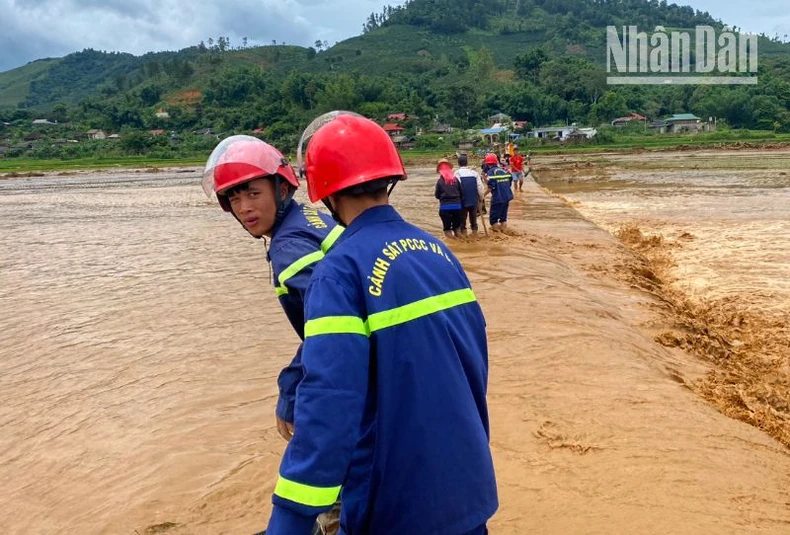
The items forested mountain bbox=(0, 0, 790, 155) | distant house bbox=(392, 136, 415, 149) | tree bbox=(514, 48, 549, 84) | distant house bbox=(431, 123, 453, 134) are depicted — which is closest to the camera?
distant house bbox=(392, 136, 415, 149)

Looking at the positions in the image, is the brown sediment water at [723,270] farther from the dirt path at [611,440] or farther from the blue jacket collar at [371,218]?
the blue jacket collar at [371,218]

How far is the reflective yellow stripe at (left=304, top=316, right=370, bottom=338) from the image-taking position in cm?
159

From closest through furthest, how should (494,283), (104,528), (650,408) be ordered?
(104,528) → (650,408) → (494,283)

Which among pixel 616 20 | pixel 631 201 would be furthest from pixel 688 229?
pixel 616 20

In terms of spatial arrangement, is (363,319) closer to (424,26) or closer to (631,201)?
(631,201)

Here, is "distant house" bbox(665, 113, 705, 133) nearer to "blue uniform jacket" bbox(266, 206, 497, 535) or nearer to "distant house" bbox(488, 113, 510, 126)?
"distant house" bbox(488, 113, 510, 126)

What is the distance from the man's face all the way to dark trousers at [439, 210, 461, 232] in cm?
1035

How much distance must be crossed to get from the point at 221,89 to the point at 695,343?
12095cm

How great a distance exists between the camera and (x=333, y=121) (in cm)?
193

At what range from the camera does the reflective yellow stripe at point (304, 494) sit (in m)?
1.55

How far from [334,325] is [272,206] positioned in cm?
119

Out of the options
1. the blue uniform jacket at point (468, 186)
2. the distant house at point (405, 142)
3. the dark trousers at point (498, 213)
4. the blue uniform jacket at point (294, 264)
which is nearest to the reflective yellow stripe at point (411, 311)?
the blue uniform jacket at point (294, 264)

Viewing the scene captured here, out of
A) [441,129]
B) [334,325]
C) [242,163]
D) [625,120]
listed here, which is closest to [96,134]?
[441,129]

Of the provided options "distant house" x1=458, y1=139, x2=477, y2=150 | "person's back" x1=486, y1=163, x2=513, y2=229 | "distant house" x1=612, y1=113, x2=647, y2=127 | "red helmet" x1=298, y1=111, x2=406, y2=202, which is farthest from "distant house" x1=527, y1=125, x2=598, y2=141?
"red helmet" x1=298, y1=111, x2=406, y2=202
